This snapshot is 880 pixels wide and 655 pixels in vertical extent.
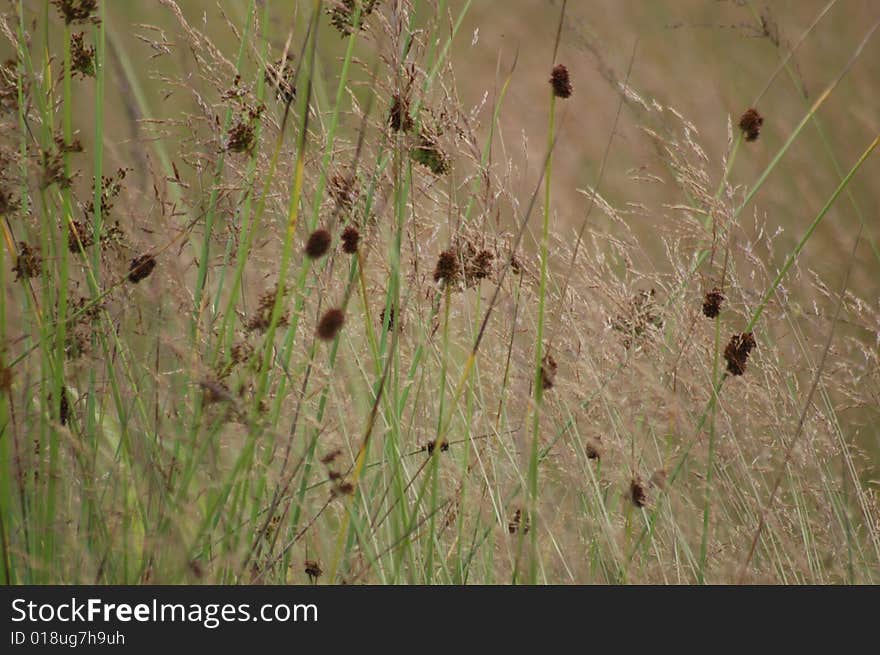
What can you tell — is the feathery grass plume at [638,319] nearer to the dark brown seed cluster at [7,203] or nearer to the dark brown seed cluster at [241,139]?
the dark brown seed cluster at [241,139]

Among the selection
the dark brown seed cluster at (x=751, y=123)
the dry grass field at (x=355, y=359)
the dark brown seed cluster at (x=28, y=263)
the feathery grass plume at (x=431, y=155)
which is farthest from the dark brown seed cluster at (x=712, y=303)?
the dark brown seed cluster at (x=28, y=263)

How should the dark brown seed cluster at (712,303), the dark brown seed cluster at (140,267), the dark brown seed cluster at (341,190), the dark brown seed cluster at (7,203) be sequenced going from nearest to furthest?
the dark brown seed cluster at (7,203), the dark brown seed cluster at (140,267), the dark brown seed cluster at (341,190), the dark brown seed cluster at (712,303)

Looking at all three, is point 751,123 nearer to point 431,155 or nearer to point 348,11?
point 431,155

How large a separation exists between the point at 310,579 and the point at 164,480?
0.98ft

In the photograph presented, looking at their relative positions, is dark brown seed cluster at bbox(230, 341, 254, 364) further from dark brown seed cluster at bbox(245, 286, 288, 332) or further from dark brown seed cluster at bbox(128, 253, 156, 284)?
dark brown seed cluster at bbox(128, 253, 156, 284)

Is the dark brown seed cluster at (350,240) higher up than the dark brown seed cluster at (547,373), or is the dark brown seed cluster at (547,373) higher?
the dark brown seed cluster at (350,240)

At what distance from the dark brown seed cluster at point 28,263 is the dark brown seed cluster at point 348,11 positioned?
1.72 feet

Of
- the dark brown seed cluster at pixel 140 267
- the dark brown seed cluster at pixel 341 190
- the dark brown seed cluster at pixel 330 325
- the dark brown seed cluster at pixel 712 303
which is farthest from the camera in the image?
the dark brown seed cluster at pixel 712 303

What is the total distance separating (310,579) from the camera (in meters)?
1.53

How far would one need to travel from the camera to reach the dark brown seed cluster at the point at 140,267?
1.41 meters

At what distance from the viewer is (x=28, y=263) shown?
Answer: 1440mm


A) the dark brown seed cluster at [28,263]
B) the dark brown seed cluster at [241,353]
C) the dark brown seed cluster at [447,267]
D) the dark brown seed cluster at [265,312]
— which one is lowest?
the dark brown seed cluster at [241,353]
